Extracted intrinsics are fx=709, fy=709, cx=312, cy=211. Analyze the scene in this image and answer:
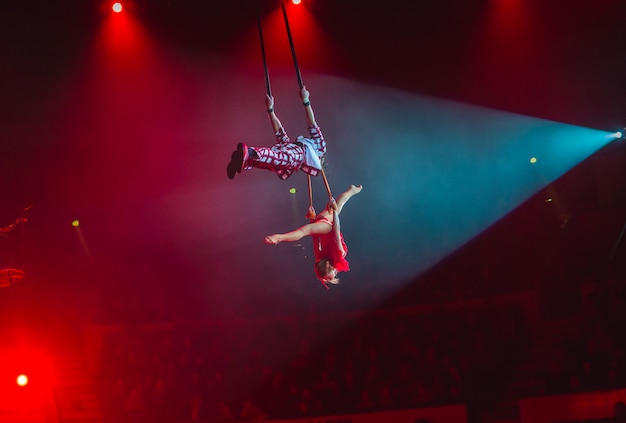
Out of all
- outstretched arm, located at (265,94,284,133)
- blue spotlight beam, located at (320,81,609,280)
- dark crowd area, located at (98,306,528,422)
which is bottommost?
dark crowd area, located at (98,306,528,422)

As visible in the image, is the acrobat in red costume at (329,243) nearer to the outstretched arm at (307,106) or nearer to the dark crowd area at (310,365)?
the outstretched arm at (307,106)

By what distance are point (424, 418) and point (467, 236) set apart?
4.00 metres

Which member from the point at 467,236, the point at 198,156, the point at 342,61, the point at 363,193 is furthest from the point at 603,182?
the point at 198,156

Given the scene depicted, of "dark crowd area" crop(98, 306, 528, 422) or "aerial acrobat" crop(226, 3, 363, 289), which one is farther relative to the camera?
"dark crowd area" crop(98, 306, 528, 422)

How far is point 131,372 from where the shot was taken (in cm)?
953

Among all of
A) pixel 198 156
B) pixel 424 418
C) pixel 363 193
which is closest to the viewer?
pixel 424 418

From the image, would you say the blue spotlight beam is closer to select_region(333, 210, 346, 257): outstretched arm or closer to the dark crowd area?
the dark crowd area

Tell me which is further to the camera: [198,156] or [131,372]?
[198,156]

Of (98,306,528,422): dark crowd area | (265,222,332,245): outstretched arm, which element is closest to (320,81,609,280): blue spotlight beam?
(98,306,528,422): dark crowd area

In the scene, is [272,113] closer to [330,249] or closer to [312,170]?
[312,170]

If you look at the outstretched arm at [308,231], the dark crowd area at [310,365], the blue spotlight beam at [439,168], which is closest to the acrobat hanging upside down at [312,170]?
the outstretched arm at [308,231]

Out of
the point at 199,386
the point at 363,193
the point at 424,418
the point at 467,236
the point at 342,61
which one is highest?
the point at 342,61

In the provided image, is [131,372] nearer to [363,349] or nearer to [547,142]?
[363,349]

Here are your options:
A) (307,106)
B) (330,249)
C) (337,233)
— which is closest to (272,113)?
(307,106)
